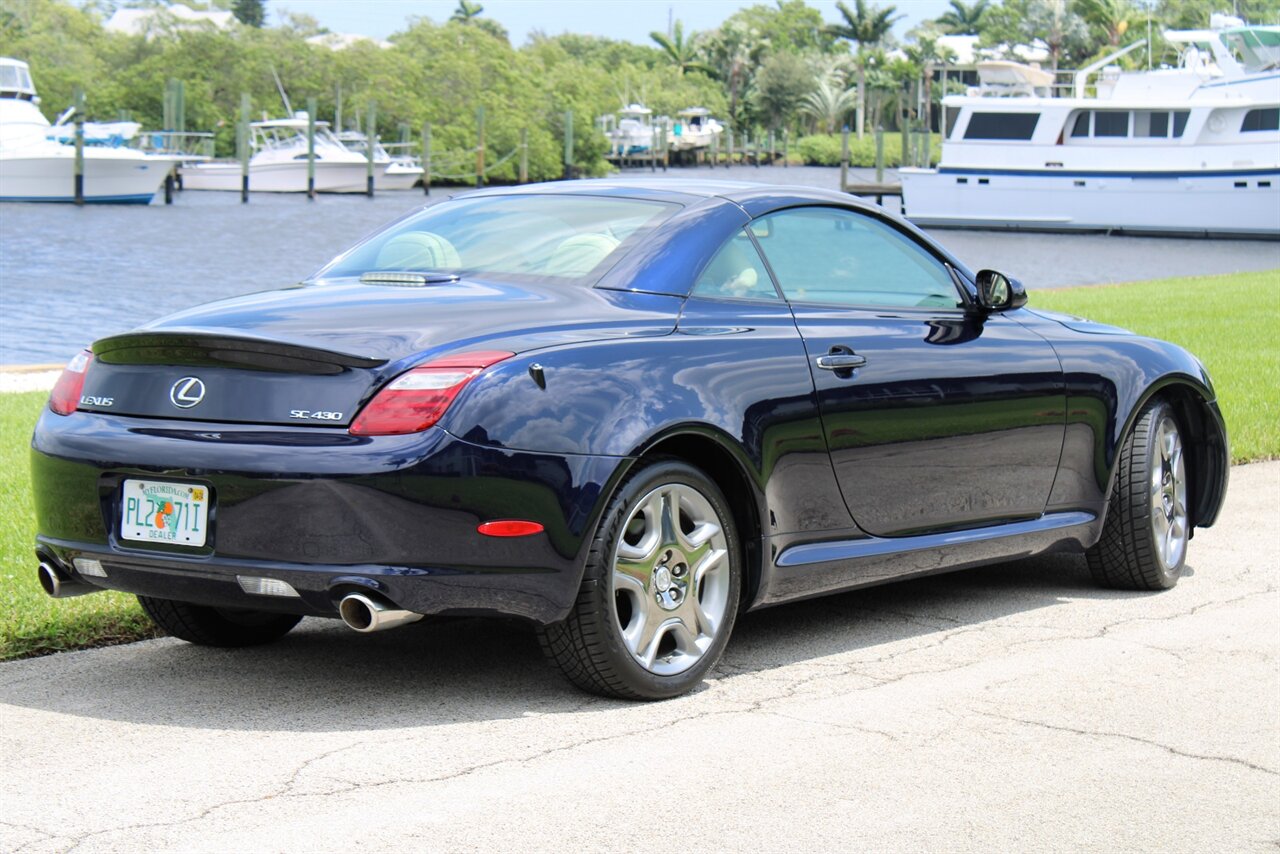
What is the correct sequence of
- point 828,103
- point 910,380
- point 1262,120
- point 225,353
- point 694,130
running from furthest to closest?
point 828,103
point 694,130
point 1262,120
point 910,380
point 225,353

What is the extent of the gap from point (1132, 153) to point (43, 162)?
119ft

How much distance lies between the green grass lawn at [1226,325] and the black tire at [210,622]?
6.74 m

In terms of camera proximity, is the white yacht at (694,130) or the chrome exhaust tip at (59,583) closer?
the chrome exhaust tip at (59,583)

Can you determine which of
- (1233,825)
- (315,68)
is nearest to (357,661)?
(1233,825)

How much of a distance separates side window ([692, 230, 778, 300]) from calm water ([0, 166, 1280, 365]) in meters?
17.7

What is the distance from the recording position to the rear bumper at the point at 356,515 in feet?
15.3

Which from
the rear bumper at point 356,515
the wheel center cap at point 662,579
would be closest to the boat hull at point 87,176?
the rear bumper at point 356,515

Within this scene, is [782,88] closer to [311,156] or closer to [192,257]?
[311,156]

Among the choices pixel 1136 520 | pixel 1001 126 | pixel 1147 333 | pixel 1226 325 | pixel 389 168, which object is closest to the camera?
pixel 1136 520

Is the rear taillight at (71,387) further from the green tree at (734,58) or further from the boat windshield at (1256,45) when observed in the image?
the green tree at (734,58)

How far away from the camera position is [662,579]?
5.19 meters

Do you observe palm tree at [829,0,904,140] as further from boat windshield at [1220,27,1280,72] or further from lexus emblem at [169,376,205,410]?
lexus emblem at [169,376,205,410]

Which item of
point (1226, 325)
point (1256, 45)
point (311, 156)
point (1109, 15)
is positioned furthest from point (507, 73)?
point (1226, 325)

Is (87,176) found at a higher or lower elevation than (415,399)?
higher
